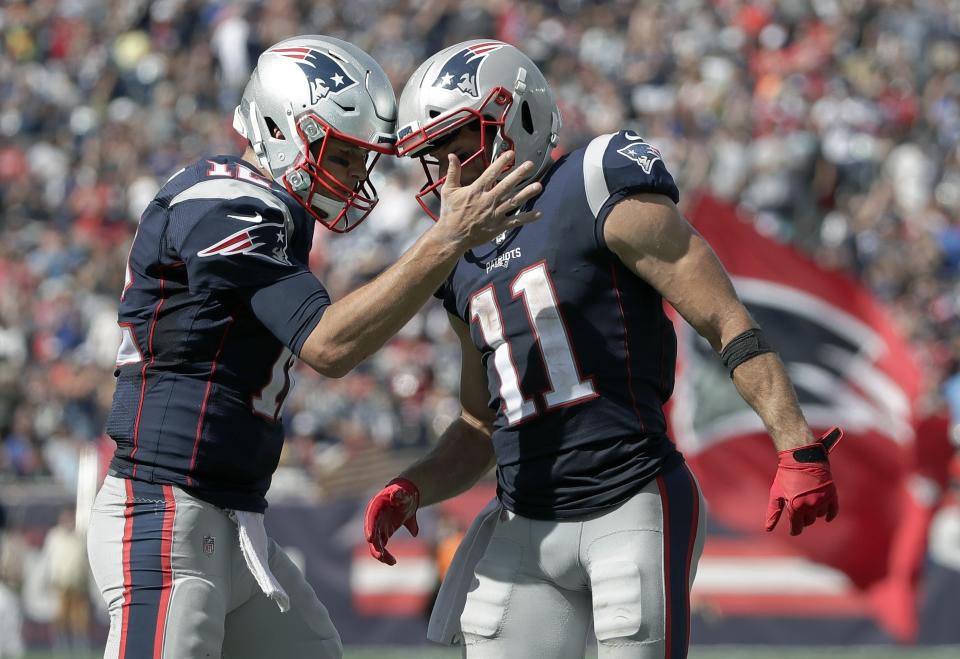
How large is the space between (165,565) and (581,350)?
1094mm

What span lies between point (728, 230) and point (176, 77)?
28.9ft

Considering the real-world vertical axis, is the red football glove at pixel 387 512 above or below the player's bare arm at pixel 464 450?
below

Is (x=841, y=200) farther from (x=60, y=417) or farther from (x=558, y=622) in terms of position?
(x=558, y=622)

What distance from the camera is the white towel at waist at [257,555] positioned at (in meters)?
3.65

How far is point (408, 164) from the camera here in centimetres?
1412

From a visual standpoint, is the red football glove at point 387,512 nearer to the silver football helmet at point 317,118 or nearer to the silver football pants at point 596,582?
the silver football pants at point 596,582

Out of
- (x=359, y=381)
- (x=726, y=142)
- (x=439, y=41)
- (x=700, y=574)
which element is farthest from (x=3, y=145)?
(x=700, y=574)

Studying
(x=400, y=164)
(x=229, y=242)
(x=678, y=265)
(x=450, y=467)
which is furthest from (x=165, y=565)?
(x=400, y=164)

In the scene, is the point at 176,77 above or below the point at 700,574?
above

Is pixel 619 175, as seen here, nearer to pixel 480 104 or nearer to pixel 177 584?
pixel 480 104

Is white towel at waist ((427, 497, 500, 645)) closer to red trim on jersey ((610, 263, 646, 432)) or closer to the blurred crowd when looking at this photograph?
red trim on jersey ((610, 263, 646, 432))

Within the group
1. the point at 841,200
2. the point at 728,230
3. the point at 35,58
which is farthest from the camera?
the point at 35,58

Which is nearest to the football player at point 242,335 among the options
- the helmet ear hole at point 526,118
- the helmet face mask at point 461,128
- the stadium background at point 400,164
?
the helmet face mask at point 461,128

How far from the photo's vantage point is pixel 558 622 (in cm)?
367
